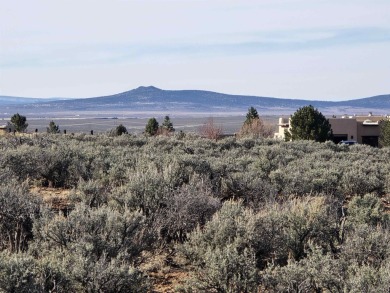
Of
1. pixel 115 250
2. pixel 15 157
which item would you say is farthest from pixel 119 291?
pixel 15 157

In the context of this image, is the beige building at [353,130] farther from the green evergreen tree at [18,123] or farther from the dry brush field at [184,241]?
the dry brush field at [184,241]

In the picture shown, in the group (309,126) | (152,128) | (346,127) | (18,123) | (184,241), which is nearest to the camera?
(184,241)

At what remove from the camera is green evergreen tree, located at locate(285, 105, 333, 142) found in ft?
154

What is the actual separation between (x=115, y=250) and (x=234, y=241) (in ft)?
5.26

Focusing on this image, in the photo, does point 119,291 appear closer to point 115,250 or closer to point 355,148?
point 115,250

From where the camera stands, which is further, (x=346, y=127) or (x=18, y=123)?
(x=346, y=127)

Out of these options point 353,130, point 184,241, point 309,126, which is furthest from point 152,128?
point 184,241

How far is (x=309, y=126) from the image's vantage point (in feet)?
155

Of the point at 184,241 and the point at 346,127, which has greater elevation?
the point at 184,241

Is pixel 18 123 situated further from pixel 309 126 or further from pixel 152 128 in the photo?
pixel 309 126

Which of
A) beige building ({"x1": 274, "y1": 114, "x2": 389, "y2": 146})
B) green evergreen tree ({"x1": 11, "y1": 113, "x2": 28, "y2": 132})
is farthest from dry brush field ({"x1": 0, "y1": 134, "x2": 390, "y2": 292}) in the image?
beige building ({"x1": 274, "y1": 114, "x2": 389, "y2": 146})

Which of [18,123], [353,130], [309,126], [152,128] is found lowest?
[353,130]

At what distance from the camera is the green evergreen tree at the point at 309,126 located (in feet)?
154

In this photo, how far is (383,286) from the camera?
20.8 ft
